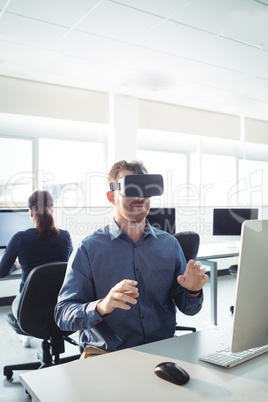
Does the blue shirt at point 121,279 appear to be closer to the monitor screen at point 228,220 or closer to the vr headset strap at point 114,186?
the vr headset strap at point 114,186

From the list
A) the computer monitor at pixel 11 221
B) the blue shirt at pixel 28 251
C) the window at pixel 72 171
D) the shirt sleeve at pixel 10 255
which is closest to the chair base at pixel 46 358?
the blue shirt at pixel 28 251

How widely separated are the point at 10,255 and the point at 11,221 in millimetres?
624

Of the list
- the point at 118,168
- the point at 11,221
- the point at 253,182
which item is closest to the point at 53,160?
the point at 11,221

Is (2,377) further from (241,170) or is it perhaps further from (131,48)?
(241,170)

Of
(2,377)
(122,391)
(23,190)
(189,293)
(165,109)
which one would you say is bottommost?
(2,377)

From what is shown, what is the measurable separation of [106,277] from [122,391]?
1.89 feet

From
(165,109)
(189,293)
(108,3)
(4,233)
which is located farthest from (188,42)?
(189,293)

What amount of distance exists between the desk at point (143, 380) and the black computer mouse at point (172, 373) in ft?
0.04

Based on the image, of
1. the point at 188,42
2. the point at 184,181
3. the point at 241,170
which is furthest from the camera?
the point at 241,170

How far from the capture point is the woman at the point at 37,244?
A: 2410mm

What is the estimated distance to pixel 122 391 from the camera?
34.1 inches

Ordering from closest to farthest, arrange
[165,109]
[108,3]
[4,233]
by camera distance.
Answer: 1. [108,3]
2. [4,233]
3. [165,109]

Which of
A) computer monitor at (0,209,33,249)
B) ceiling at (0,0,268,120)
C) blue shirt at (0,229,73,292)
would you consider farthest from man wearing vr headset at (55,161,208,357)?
ceiling at (0,0,268,120)

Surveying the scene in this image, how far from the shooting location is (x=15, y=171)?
4254 millimetres
